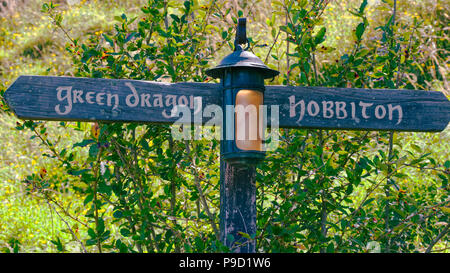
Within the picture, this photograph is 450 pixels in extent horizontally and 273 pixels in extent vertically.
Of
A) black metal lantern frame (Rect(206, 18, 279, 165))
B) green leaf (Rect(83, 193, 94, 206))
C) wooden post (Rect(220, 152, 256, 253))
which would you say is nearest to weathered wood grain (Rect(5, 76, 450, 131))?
black metal lantern frame (Rect(206, 18, 279, 165))

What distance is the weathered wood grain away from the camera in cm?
197

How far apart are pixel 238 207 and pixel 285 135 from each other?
2.68 feet

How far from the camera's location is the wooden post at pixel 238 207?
2.04 m

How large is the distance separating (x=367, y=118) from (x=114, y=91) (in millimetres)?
1036

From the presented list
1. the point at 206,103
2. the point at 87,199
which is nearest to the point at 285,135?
the point at 206,103

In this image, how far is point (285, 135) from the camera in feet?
9.08

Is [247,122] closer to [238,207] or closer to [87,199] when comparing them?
[238,207]

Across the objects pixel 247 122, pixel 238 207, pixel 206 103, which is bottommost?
pixel 238 207

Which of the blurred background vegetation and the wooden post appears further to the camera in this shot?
the blurred background vegetation

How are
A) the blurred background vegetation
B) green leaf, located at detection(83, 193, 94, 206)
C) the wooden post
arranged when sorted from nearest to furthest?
the wooden post < green leaf, located at detection(83, 193, 94, 206) < the blurred background vegetation

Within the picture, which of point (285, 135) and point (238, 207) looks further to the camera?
point (285, 135)

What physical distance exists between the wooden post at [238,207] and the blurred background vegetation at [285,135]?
4.5 inches

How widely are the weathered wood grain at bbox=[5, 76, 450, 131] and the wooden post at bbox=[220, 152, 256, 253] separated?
0.82 ft

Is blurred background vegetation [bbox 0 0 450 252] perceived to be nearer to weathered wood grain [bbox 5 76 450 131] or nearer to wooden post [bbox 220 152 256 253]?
wooden post [bbox 220 152 256 253]
